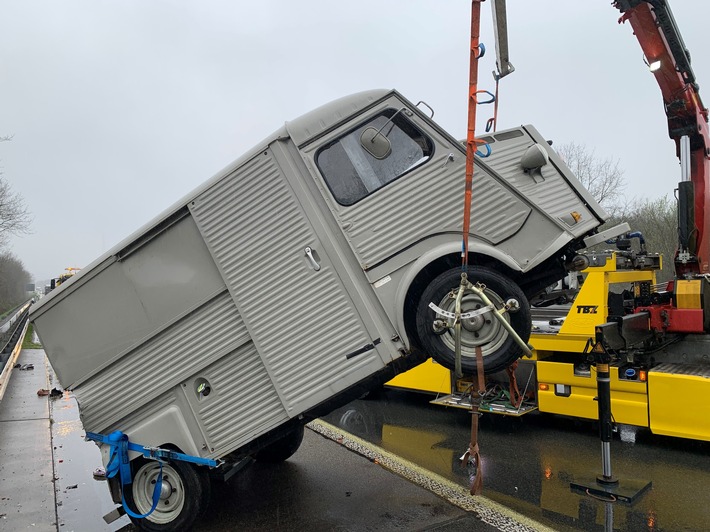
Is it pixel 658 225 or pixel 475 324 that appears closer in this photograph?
pixel 475 324

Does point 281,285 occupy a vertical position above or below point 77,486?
above

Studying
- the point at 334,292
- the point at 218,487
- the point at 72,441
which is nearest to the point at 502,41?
the point at 334,292

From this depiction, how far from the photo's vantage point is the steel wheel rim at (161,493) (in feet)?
14.6

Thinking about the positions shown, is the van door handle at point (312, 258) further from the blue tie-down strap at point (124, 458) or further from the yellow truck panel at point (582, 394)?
the yellow truck panel at point (582, 394)

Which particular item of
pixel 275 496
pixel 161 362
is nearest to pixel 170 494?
pixel 275 496

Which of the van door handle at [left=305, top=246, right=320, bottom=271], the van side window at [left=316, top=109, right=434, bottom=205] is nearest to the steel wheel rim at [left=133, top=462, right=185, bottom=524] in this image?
the van door handle at [left=305, top=246, right=320, bottom=271]

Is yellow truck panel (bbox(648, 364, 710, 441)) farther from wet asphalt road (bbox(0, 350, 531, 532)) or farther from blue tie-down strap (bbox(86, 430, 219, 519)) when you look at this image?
blue tie-down strap (bbox(86, 430, 219, 519))

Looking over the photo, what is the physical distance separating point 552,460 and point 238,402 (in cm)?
353

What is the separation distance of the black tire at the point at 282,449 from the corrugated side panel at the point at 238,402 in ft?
5.91

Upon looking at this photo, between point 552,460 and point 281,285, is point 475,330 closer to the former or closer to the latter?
point 281,285

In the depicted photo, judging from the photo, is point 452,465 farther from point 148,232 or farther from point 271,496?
point 148,232

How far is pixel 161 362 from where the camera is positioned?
4.36 meters

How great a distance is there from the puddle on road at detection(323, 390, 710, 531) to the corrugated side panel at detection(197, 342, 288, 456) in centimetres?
222

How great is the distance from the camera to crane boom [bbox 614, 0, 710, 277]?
6.27 meters
